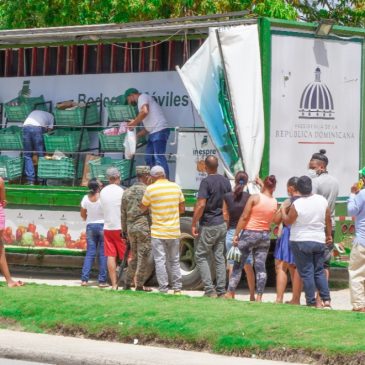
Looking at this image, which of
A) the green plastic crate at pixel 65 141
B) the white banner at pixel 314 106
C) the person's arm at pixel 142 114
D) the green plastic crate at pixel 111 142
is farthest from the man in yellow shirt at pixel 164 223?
the green plastic crate at pixel 65 141

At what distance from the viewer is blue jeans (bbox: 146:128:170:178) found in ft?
65.1

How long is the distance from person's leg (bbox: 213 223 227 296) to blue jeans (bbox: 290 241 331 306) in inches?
68.0

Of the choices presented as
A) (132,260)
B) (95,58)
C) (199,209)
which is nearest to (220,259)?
(199,209)

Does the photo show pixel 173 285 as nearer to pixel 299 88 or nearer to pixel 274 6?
pixel 299 88

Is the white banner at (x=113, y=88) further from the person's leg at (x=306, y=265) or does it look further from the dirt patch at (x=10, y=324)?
the dirt patch at (x=10, y=324)

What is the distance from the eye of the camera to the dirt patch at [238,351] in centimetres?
1159

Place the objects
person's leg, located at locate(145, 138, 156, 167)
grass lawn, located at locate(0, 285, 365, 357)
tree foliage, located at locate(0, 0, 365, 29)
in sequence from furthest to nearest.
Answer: tree foliage, located at locate(0, 0, 365, 29) → person's leg, located at locate(145, 138, 156, 167) → grass lawn, located at locate(0, 285, 365, 357)

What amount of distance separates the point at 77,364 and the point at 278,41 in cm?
→ 726

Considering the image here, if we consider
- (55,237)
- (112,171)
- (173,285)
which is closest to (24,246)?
(55,237)

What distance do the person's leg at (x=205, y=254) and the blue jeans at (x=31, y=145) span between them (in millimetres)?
5262

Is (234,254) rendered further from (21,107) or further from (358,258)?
(21,107)

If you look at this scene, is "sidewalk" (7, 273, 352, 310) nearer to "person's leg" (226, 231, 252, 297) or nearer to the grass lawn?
"person's leg" (226, 231, 252, 297)

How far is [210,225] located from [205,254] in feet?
1.28

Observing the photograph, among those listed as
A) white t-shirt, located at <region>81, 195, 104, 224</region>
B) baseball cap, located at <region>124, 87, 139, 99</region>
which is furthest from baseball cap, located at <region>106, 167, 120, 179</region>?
baseball cap, located at <region>124, 87, 139, 99</region>
